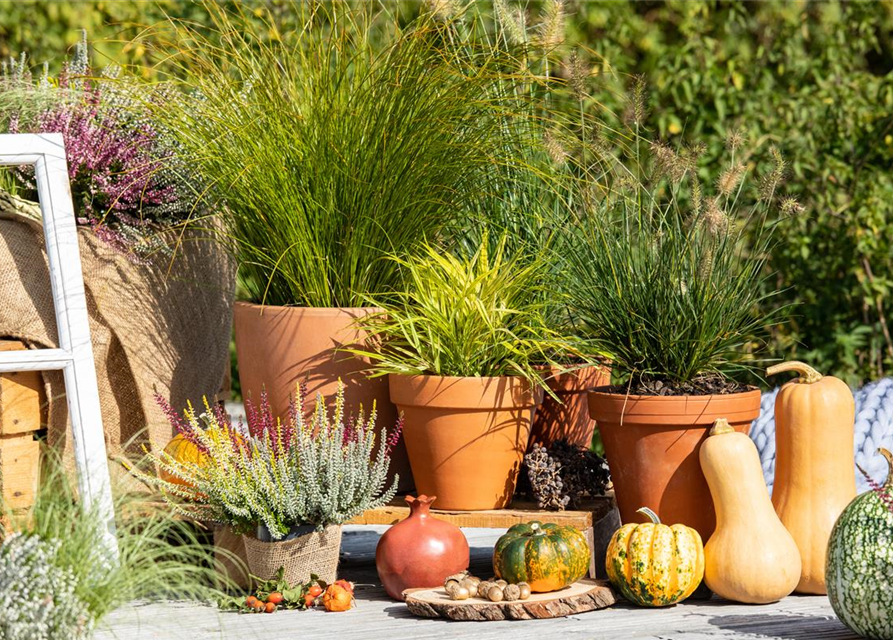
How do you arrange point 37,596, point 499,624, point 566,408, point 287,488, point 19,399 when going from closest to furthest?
point 37,596, point 499,624, point 287,488, point 19,399, point 566,408

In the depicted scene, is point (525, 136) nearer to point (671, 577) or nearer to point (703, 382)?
point (703, 382)

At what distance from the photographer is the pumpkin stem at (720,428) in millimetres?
2832

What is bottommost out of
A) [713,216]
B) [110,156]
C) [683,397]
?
[683,397]

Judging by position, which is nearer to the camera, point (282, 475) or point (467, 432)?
point (282, 475)

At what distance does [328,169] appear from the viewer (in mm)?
3000

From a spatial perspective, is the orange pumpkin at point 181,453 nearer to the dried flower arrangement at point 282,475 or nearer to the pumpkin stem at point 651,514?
the dried flower arrangement at point 282,475

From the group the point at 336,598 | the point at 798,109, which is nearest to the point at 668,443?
the point at 336,598

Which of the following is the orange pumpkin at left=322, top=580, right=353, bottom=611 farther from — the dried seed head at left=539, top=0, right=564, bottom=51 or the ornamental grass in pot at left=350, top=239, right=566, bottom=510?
the dried seed head at left=539, top=0, right=564, bottom=51

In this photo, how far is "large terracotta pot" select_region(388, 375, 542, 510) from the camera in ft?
9.55

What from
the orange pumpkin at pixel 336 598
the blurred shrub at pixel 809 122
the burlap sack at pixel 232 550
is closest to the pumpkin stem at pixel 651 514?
the orange pumpkin at pixel 336 598

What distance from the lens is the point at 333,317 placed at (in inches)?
119

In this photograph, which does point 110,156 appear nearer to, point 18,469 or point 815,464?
point 18,469

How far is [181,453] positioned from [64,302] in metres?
0.49

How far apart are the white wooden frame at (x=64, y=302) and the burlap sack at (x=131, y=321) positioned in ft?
0.32
